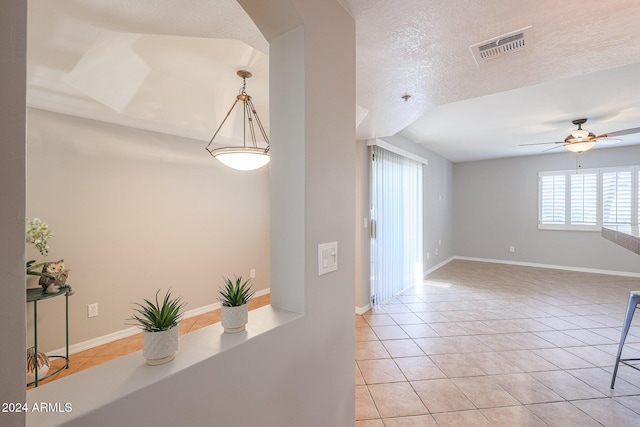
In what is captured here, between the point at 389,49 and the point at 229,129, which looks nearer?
the point at 389,49

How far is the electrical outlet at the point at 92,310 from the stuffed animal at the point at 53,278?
1.72 ft

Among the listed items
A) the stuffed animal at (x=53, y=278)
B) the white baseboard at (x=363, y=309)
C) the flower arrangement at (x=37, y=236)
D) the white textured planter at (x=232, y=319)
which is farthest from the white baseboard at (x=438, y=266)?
the flower arrangement at (x=37, y=236)

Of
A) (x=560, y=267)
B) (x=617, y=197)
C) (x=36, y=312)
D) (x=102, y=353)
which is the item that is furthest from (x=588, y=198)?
(x=36, y=312)

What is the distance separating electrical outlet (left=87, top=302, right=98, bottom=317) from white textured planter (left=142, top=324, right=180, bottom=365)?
8.86ft

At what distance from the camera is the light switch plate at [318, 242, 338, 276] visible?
111 centimetres

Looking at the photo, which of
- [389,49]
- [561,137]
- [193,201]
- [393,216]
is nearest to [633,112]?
[561,137]

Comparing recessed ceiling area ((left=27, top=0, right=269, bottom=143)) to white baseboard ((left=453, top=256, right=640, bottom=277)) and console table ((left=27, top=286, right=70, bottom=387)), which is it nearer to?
console table ((left=27, top=286, right=70, bottom=387))

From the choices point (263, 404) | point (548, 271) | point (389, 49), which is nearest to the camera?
point (263, 404)

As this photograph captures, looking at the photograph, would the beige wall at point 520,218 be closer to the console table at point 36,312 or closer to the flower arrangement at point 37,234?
the console table at point 36,312

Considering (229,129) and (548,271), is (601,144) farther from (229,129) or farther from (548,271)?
(229,129)

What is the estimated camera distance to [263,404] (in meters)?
0.89

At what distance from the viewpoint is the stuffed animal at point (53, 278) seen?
2.21m

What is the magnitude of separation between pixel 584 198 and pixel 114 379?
24.8 ft

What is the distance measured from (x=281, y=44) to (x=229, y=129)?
2516mm
